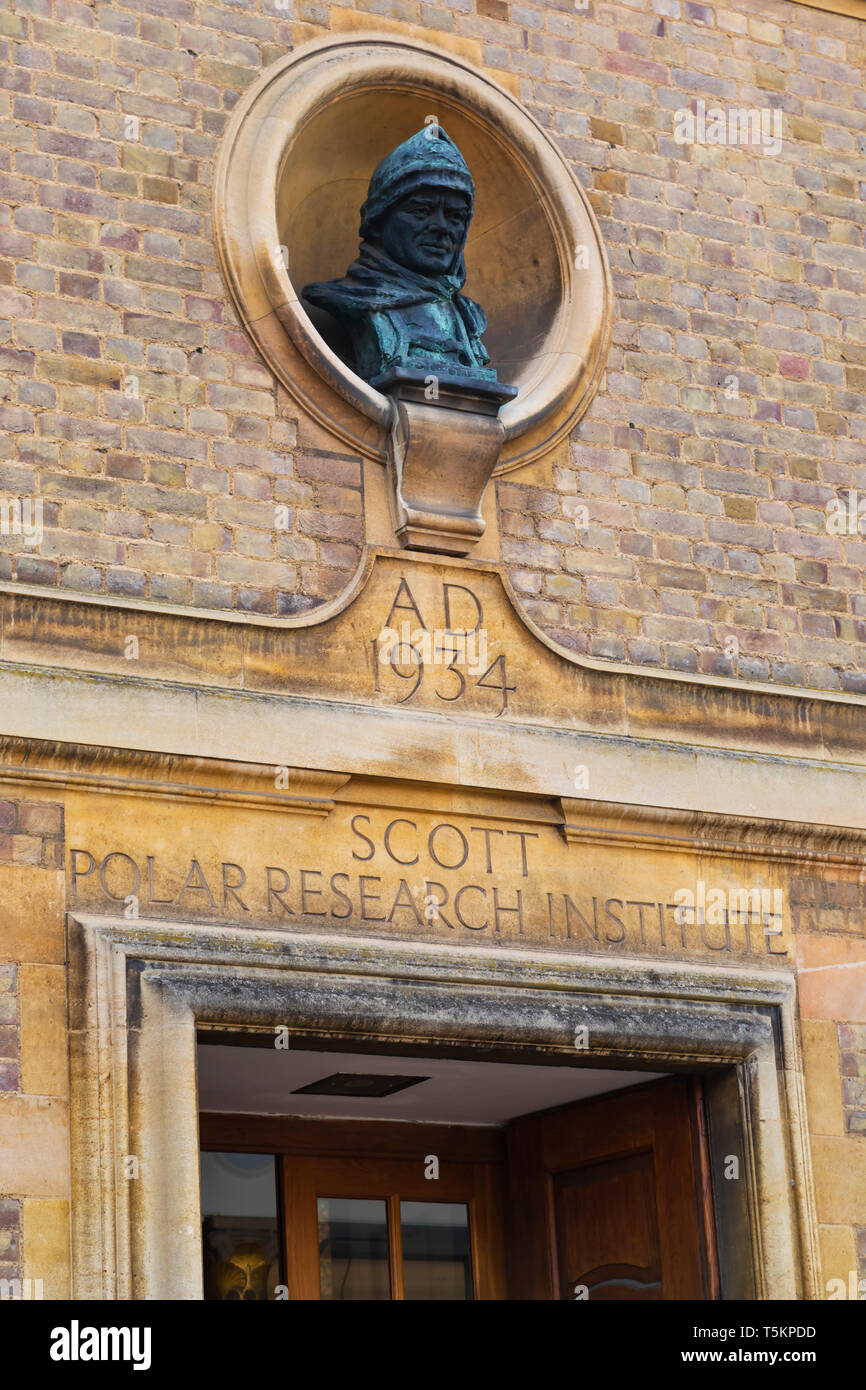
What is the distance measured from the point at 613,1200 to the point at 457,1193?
0.88m

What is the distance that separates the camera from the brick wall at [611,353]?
313 inches

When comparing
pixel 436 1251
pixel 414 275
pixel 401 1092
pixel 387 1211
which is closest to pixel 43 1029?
pixel 401 1092

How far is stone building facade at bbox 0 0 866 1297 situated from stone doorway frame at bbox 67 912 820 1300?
0.03 m

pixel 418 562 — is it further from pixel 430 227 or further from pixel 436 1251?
pixel 436 1251

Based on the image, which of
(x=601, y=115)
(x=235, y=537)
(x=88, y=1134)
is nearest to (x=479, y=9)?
(x=601, y=115)

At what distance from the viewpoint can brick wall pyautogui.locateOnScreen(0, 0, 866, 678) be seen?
7.96m

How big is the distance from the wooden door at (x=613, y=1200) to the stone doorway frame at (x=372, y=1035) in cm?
15

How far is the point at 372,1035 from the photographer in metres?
7.69

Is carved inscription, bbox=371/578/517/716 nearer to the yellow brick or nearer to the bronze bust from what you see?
the bronze bust

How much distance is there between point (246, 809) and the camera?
7766mm

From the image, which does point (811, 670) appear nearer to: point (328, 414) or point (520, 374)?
point (520, 374)

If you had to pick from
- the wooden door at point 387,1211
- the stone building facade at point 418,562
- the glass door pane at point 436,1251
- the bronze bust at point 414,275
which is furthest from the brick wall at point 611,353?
the glass door pane at point 436,1251

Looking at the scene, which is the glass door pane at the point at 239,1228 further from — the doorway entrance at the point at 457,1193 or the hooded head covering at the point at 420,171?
the hooded head covering at the point at 420,171

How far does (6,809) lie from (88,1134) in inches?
41.1
